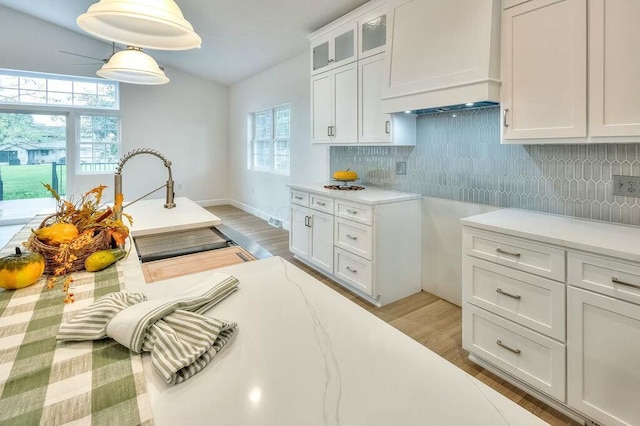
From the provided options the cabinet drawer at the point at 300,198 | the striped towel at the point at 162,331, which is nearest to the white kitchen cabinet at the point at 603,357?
the striped towel at the point at 162,331

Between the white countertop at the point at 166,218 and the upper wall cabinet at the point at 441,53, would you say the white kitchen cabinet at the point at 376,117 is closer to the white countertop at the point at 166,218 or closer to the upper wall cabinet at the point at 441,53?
the upper wall cabinet at the point at 441,53

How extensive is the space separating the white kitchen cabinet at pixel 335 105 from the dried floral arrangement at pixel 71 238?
2.43 metres

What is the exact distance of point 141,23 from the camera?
4.60ft

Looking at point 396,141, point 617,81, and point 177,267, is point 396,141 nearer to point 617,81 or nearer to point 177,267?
point 617,81

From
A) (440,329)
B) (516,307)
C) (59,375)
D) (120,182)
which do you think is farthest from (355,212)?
(59,375)

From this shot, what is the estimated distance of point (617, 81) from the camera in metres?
1.64

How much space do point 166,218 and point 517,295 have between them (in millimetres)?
2013

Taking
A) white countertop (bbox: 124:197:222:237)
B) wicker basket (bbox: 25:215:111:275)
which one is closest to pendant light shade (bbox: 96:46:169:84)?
white countertop (bbox: 124:197:222:237)

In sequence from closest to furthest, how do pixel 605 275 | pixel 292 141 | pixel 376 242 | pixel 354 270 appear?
pixel 605 275, pixel 376 242, pixel 354 270, pixel 292 141

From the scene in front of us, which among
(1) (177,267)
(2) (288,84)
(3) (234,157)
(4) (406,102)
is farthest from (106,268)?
(3) (234,157)

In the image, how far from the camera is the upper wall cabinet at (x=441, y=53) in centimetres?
209

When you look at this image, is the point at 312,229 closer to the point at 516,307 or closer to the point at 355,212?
the point at 355,212

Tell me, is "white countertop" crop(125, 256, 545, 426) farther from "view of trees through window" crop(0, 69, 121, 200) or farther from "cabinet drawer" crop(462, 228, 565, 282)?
"view of trees through window" crop(0, 69, 121, 200)

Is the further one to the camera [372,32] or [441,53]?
[372,32]
